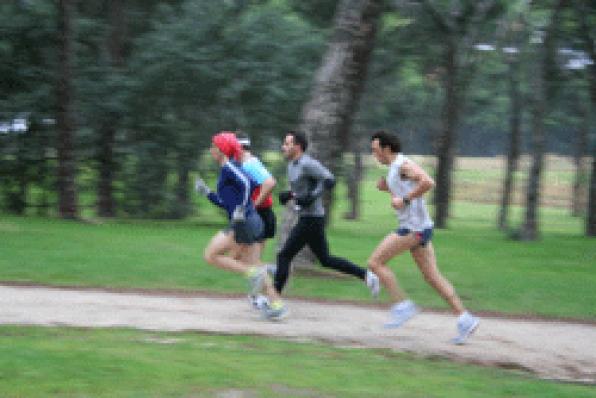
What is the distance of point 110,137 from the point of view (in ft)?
82.0

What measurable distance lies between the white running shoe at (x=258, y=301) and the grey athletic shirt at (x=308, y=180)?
38.9 inches

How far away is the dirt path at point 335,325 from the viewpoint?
898 cm

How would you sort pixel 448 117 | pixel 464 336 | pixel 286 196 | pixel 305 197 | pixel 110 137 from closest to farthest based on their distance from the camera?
pixel 464 336
pixel 305 197
pixel 286 196
pixel 110 137
pixel 448 117

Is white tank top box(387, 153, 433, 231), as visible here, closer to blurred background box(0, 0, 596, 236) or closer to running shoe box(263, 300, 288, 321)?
running shoe box(263, 300, 288, 321)

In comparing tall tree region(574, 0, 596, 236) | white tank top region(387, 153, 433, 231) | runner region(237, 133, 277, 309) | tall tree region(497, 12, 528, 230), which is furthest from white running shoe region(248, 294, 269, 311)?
tall tree region(497, 12, 528, 230)

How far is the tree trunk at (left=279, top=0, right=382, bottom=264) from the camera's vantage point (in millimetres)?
13297

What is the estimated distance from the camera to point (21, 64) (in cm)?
2389

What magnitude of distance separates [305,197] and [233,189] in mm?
795

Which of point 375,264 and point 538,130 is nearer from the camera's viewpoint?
point 375,264

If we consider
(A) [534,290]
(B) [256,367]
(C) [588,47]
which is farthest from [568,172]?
(B) [256,367]

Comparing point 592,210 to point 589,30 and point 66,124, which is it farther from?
point 66,124

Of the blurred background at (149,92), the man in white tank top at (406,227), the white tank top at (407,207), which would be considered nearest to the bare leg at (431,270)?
the man in white tank top at (406,227)

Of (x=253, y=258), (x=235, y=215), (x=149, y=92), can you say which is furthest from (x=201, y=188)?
(x=149, y=92)

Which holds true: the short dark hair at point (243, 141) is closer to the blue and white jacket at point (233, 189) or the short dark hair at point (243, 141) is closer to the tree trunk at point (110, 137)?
the blue and white jacket at point (233, 189)
